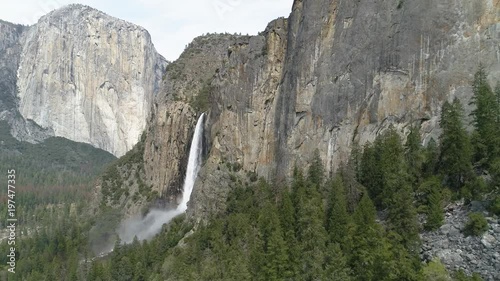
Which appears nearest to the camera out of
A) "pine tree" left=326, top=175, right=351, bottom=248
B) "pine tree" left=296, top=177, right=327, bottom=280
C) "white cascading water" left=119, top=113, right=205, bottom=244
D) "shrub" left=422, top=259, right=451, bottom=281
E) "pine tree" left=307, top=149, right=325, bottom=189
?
"shrub" left=422, top=259, right=451, bottom=281

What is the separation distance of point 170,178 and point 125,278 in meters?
44.4

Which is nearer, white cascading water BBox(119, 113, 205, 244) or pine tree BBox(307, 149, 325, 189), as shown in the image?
pine tree BBox(307, 149, 325, 189)

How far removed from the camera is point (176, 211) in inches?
4422

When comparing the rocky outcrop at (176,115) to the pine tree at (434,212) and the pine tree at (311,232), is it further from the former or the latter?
the pine tree at (434,212)

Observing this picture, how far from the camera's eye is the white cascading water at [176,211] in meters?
109

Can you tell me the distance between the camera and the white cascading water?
109 metres

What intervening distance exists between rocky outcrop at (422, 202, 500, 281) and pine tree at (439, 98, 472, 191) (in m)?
3.72

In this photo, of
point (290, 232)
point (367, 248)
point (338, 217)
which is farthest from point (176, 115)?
point (367, 248)

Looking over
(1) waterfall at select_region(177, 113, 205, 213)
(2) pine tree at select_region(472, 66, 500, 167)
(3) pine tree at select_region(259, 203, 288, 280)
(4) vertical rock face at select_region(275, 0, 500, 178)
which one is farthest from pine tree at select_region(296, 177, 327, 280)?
(1) waterfall at select_region(177, 113, 205, 213)

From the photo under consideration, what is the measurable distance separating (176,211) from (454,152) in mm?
75445

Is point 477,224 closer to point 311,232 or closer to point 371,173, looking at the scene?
point 311,232

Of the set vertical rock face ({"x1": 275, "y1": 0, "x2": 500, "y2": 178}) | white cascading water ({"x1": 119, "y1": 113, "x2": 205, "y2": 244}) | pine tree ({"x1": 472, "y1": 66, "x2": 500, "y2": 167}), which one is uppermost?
vertical rock face ({"x1": 275, "y1": 0, "x2": 500, "y2": 178})

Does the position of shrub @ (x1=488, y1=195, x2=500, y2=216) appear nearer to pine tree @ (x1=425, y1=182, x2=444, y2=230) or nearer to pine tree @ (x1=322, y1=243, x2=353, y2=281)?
pine tree @ (x1=425, y1=182, x2=444, y2=230)

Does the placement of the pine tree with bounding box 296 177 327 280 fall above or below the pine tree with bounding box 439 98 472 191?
below
